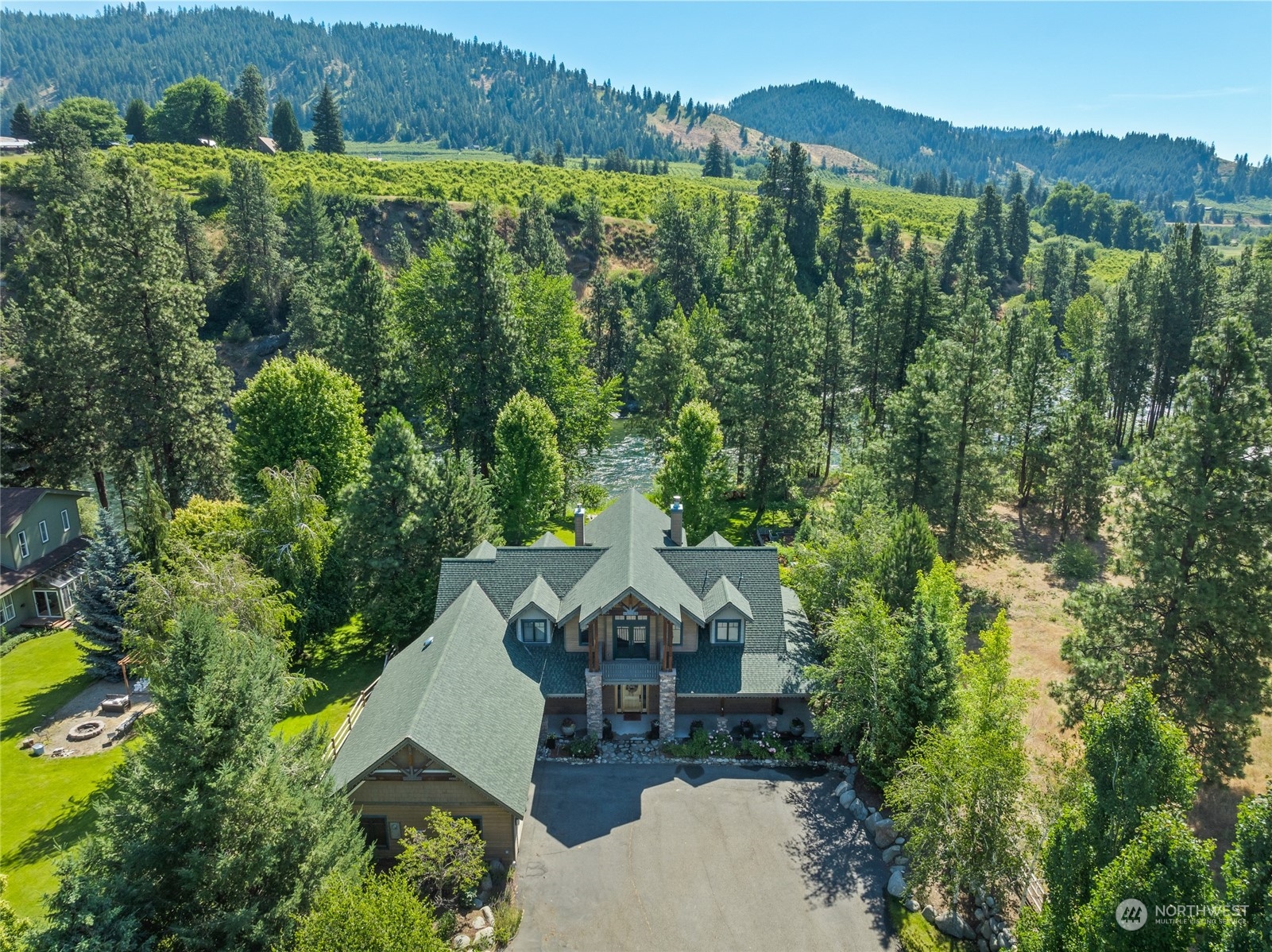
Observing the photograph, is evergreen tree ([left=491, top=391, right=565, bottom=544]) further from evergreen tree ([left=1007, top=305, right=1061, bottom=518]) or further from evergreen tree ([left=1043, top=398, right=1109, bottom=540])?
evergreen tree ([left=1043, top=398, right=1109, bottom=540])

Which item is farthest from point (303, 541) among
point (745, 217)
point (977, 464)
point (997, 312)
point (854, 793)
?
point (997, 312)

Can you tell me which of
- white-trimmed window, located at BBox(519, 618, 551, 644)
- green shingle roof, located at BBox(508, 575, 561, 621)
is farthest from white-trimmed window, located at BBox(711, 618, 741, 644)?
white-trimmed window, located at BBox(519, 618, 551, 644)

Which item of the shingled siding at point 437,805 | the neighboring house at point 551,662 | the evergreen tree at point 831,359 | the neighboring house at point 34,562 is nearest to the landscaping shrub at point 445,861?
the shingled siding at point 437,805

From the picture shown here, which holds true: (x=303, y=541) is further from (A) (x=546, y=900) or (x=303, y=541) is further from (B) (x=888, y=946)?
(B) (x=888, y=946)

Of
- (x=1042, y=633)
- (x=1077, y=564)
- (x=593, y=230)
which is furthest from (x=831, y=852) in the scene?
(x=593, y=230)

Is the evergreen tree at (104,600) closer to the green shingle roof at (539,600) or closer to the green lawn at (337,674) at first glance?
the green lawn at (337,674)

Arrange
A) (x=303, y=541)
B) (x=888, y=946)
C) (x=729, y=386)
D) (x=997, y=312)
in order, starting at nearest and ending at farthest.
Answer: (x=888, y=946) < (x=303, y=541) < (x=729, y=386) < (x=997, y=312)
